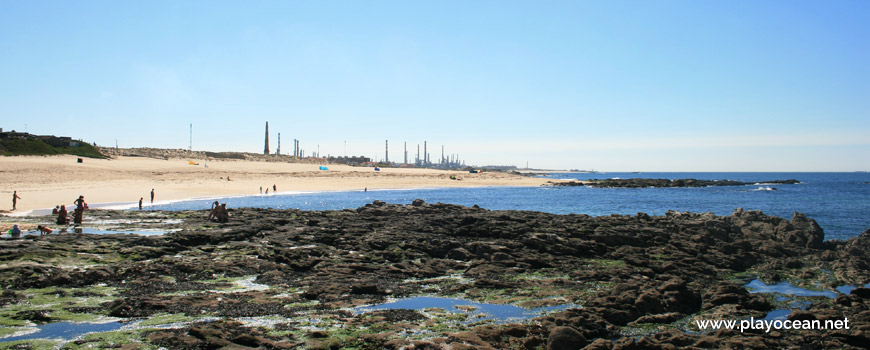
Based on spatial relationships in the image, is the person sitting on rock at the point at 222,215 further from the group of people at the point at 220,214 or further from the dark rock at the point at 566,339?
the dark rock at the point at 566,339

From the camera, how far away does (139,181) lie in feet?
174

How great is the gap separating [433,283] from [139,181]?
4948 cm

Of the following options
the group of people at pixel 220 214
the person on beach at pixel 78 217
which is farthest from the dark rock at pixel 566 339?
the person on beach at pixel 78 217

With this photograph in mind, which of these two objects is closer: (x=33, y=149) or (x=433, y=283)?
(x=433, y=283)

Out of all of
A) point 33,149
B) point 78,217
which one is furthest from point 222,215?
point 33,149

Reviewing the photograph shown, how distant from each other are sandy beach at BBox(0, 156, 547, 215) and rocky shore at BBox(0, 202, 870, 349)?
21.0m

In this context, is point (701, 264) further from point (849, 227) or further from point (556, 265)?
point (849, 227)

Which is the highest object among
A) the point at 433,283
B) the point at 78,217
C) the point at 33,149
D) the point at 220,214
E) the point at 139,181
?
the point at 33,149

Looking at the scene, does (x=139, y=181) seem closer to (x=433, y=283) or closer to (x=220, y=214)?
(x=220, y=214)

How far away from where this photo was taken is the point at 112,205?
3681 cm

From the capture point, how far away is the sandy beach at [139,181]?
128 feet

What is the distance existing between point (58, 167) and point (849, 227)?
66.1 metres

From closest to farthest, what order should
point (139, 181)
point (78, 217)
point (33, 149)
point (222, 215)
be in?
point (78, 217) → point (222, 215) → point (139, 181) → point (33, 149)

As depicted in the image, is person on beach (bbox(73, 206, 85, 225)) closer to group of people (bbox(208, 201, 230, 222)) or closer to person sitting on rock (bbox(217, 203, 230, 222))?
group of people (bbox(208, 201, 230, 222))
